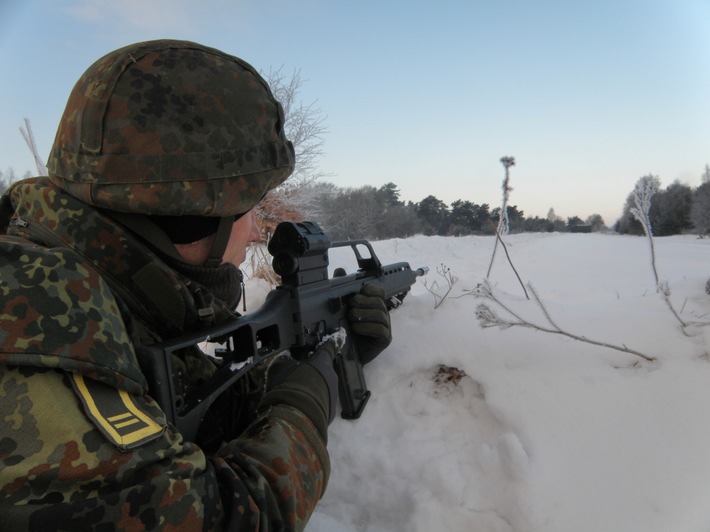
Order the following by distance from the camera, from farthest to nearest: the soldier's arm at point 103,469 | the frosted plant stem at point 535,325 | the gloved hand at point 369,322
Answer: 1. the gloved hand at point 369,322
2. the frosted plant stem at point 535,325
3. the soldier's arm at point 103,469

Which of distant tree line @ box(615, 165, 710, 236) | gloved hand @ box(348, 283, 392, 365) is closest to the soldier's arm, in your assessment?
gloved hand @ box(348, 283, 392, 365)

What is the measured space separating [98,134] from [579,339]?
211cm

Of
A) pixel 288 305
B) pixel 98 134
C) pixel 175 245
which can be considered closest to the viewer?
pixel 98 134

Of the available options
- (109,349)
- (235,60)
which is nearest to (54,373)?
(109,349)

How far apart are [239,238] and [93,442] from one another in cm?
95

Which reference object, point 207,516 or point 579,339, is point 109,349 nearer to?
point 207,516

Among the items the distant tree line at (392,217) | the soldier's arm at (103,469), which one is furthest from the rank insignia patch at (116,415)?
the distant tree line at (392,217)

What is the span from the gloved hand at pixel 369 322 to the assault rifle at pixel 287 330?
54 millimetres

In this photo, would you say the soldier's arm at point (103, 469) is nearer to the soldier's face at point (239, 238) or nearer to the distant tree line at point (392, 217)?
the soldier's face at point (239, 238)

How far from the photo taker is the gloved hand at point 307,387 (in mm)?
1439

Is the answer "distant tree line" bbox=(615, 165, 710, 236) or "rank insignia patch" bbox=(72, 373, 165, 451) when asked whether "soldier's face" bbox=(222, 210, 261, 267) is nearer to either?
"rank insignia patch" bbox=(72, 373, 165, 451)

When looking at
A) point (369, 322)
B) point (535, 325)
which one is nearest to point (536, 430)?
point (535, 325)

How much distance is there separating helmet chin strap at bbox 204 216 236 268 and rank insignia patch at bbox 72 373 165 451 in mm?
647

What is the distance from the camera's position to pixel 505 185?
3.71 metres
